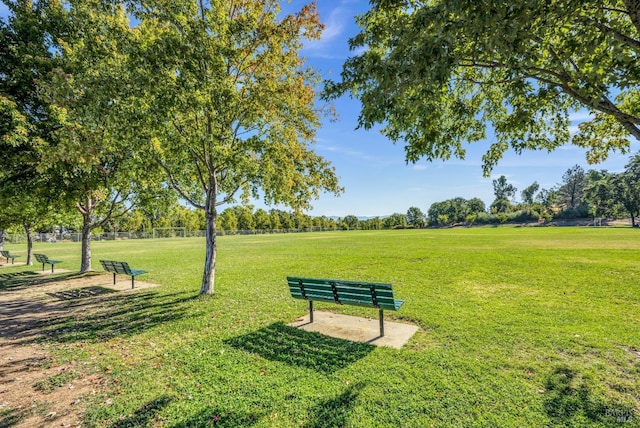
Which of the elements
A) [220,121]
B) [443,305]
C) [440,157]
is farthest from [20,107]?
[443,305]

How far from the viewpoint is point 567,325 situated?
6875 millimetres

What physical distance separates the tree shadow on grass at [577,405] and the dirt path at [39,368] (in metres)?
6.05

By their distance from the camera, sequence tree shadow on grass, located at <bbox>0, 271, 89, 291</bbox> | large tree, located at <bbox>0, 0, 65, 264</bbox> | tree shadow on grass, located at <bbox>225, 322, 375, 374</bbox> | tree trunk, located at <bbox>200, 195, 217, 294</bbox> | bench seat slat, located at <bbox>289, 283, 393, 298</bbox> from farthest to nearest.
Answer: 1. tree shadow on grass, located at <bbox>0, 271, 89, 291</bbox>
2. large tree, located at <bbox>0, 0, 65, 264</bbox>
3. tree trunk, located at <bbox>200, 195, 217, 294</bbox>
4. bench seat slat, located at <bbox>289, 283, 393, 298</bbox>
5. tree shadow on grass, located at <bbox>225, 322, 375, 374</bbox>

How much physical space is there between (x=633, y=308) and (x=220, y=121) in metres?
12.9

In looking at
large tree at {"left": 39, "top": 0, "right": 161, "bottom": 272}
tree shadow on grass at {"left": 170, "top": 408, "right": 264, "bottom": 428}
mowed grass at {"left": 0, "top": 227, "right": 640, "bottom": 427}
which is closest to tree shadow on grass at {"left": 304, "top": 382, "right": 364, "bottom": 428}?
mowed grass at {"left": 0, "top": 227, "right": 640, "bottom": 427}

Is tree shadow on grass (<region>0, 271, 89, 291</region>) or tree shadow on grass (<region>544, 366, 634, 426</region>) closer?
tree shadow on grass (<region>544, 366, 634, 426</region>)

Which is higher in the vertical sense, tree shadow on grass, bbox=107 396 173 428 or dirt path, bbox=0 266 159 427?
tree shadow on grass, bbox=107 396 173 428

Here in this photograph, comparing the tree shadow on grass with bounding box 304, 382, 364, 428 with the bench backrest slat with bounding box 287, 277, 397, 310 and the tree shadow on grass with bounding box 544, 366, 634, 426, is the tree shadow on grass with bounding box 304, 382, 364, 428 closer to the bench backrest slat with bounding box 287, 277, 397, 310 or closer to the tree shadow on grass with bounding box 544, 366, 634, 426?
the bench backrest slat with bounding box 287, 277, 397, 310

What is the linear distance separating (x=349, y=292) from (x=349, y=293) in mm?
25

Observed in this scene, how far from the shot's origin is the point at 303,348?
5930mm

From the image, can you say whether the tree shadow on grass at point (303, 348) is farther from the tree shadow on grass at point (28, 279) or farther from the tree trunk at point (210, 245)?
the tree shadow on grass at point (28, 279)

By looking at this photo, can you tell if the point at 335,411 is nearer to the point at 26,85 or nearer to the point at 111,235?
the point at 26,85

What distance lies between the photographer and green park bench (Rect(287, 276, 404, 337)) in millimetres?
6137

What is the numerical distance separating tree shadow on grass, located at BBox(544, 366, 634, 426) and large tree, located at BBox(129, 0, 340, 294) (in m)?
7.97
